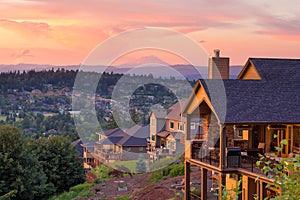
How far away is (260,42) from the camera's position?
3631 cm

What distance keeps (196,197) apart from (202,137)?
2.89 meters

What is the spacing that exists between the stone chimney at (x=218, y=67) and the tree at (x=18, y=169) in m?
14.6

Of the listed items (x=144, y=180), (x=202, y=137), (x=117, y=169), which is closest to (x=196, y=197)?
(x=202, y=137)

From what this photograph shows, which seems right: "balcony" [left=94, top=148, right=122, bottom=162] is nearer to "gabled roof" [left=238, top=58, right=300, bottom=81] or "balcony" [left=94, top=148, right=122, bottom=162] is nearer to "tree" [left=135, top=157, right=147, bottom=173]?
"tree" [left=135, top=157, right=147, bottom=173]

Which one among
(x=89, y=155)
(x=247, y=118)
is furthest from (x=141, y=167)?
(x=89, y=155)

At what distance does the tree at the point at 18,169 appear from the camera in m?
30.2

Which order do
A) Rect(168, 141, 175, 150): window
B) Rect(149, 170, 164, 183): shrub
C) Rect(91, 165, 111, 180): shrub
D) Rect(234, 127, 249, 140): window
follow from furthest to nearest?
1. Rect(168, 141, 175, 150): window
2. Rect(91, 165, 111, 180): shrub
3. Rect(149, 170, 164, 183): shrub
4. Rect(234, 127, 249, 140): window

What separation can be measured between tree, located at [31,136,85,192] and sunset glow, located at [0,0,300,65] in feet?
25.8

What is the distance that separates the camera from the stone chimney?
21031 millimetres

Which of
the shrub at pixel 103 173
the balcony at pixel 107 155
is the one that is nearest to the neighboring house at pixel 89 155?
the balcony at pixel 107 155

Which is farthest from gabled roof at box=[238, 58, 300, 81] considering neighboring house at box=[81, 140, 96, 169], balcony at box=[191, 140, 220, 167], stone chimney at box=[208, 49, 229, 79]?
neighboring house at box=[81, 140, 96, 169]

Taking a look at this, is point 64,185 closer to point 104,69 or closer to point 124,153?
point 104,69

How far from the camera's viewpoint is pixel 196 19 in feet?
117

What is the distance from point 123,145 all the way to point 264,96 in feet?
123
